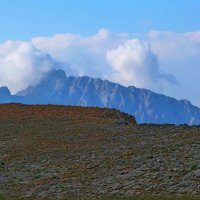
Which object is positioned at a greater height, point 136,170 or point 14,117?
point 14,117

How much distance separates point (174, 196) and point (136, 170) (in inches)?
200

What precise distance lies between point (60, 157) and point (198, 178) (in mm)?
12051

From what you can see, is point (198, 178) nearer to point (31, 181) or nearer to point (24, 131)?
point (31, 181)

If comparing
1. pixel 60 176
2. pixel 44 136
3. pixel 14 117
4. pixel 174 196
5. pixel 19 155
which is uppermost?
pixel 14 117

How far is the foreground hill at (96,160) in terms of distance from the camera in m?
23.6

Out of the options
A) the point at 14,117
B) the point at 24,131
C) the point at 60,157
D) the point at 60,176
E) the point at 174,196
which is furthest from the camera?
the point at 14,117

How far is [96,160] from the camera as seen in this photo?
3028 cm

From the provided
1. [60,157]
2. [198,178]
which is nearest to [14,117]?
[60,157]

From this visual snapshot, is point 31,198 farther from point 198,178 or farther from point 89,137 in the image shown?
point 89,137

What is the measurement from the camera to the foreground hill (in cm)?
2362

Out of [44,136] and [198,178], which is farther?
[44,136]

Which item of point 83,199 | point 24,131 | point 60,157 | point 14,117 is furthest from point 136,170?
point 14,117

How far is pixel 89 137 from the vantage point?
129 feet

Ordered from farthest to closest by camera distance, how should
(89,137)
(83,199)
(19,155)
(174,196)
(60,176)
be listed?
(89,137) < (19,155) < (60,176) < (83,199) < (174,196)
